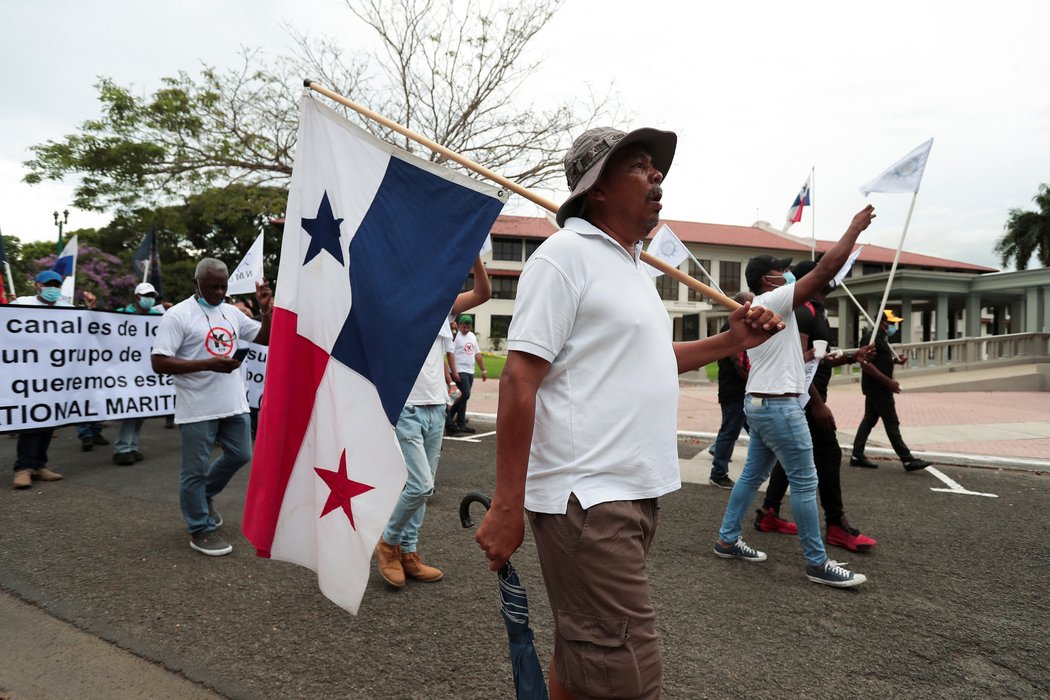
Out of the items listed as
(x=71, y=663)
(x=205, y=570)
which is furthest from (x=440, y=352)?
(x=71, y=663)

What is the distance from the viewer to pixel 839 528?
456 centimetres

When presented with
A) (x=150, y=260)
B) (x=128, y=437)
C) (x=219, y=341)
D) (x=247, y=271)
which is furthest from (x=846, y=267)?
(x=150, y=260)

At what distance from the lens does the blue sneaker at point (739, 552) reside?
4230 mm

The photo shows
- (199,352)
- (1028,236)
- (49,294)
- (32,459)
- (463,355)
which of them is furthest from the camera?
(1028,236)

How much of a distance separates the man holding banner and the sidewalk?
560cm

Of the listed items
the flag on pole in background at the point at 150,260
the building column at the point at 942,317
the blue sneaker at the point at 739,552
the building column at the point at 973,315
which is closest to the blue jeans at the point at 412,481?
the blue sneaker at the point at 739,552

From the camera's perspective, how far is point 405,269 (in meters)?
2.35

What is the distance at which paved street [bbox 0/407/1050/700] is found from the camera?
2701mm

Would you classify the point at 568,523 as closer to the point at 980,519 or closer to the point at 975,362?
the point at 980,519

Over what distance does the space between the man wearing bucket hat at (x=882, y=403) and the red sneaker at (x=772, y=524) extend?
8.61ft

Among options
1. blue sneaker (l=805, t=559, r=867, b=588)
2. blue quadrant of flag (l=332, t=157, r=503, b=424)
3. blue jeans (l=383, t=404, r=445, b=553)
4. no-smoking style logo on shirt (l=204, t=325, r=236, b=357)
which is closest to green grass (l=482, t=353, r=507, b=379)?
no-smoking style logo on shirt (l=204, t=325, r=236, b=357)

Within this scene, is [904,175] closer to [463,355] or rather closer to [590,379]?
[590,379]

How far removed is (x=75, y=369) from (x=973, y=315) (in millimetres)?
38791

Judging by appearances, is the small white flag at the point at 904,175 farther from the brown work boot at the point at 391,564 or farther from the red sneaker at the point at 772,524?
the brown work boot at the point at 391,564
